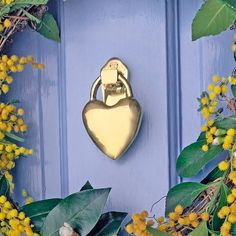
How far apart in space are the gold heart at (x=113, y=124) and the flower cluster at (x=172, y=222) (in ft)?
0.43

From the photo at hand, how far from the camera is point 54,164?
107 cm

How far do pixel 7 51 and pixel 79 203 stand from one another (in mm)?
291

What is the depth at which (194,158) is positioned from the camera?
3.00 feet

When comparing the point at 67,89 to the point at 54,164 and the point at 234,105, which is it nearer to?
the point at 54,164

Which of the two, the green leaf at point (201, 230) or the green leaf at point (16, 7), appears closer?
the green leaf at point (201, 230)

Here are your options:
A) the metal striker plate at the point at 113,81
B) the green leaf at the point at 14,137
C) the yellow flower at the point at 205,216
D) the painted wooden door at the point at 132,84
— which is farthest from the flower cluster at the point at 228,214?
the green leaf at the point at 14,137

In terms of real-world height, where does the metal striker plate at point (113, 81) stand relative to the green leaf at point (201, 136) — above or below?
above

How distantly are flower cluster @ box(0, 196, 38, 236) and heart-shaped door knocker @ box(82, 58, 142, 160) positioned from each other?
0.51 feet

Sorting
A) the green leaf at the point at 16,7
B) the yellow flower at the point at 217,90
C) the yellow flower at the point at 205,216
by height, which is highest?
the green leaf at the point at 16,7

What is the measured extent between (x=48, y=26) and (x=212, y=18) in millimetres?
286

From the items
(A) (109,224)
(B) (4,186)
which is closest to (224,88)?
(A) (109,224)

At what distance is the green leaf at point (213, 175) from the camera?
900 millimetres

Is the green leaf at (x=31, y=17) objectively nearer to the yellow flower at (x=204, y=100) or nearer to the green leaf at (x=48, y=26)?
the green leaf at (x=48, y=26)

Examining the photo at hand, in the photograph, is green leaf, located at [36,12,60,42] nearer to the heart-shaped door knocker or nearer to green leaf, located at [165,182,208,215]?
the heart-shaped door knocker
